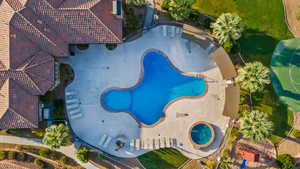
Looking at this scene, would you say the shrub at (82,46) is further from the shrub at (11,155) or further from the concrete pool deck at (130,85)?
the shrub at (11,155)

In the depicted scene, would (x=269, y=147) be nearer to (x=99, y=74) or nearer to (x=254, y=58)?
(x=254, y=58)

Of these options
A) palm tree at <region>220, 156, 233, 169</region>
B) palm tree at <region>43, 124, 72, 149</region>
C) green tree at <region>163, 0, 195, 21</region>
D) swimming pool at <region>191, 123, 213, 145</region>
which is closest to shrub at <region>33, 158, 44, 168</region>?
palm tree at <region>43, 124, 72, 149</region>

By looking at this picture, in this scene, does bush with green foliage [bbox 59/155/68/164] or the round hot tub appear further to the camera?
the round hot tub

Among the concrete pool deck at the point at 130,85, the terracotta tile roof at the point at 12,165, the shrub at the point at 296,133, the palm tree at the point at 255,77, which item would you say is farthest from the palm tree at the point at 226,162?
the terracotta tile roof at the point at 12,165

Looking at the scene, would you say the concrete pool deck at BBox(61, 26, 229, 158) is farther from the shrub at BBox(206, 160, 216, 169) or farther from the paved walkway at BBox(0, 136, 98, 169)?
the paved walkway at BBox(0, 136, 98, 169)

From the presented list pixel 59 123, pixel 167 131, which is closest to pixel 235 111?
pixel 167 131
